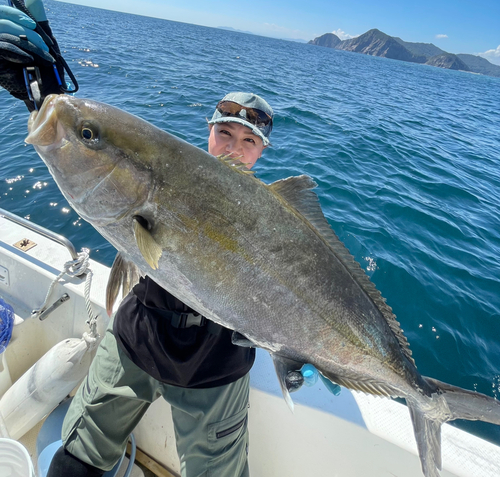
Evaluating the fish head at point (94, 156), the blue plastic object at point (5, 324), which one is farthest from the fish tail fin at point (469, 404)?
the blue plastic object at point (5, 324)

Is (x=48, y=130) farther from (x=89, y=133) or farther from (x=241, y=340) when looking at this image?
(x=241, y=340)

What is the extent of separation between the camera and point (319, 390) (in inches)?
104

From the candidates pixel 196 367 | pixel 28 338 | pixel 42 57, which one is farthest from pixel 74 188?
pixel 28 338

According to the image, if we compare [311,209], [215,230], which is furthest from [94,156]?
[311,209]

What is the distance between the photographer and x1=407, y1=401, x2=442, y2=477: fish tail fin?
1.94m

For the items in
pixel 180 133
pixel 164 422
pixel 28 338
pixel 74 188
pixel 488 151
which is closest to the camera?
pixel 74 188

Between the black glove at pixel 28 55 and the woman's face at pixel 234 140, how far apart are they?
1478 millimetres

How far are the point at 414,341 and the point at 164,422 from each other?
3.79m

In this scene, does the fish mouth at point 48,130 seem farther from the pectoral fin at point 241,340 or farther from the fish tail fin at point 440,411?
the fish tail fin at point 440,411

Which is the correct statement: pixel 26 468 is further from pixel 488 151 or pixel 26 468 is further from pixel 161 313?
pixel 488 151

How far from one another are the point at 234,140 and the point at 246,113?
0.34 meters

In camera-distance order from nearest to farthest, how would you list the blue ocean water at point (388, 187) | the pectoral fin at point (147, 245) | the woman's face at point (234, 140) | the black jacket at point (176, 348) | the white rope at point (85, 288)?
the pectoral fin at point (147, 245) → the black jacket at point (176, 348) → the white rope at point (85, 288) → the woman's face at point (234, 140) → the blue ocean water at point (388, 187)

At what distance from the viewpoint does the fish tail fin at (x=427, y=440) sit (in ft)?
6.35

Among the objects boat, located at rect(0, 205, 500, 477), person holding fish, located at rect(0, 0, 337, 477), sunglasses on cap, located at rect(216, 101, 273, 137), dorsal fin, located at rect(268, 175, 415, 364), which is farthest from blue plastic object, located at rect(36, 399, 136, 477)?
sunglasses on cap, located at rect(216, 101, 273, 137)
